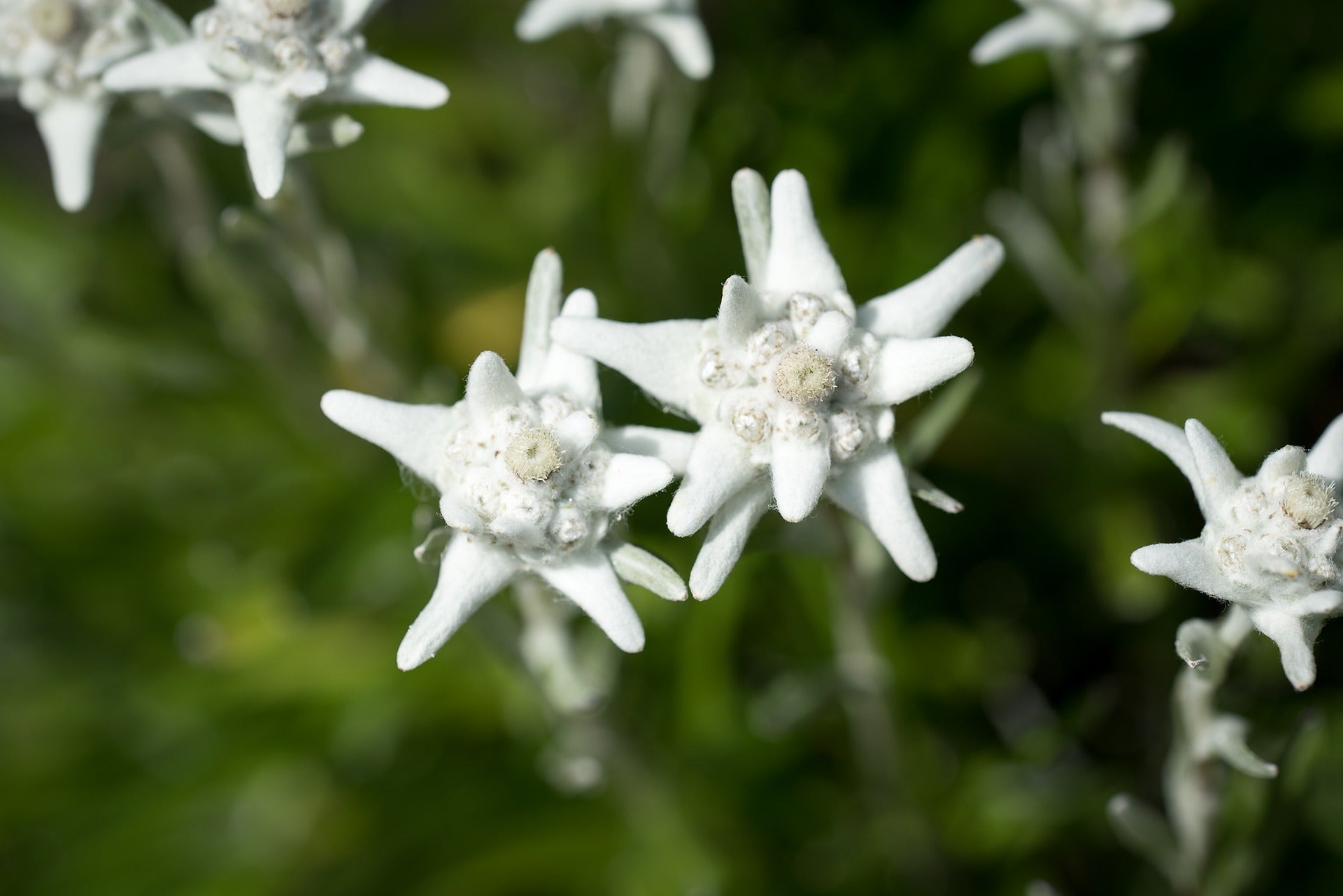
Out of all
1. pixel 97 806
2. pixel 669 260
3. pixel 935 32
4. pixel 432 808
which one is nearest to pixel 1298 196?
pixel 935 32

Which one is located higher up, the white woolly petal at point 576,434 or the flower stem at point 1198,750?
the white woolly petal at point 576,434

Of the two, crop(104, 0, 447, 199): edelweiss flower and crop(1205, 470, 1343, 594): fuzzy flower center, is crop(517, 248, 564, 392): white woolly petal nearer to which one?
crop(104, 0, 447, 199): edelweiss flower

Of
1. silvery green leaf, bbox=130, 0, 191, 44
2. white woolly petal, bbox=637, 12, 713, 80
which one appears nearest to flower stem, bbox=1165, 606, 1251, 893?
white woolly petal, bbox=637, 12, 713, 80

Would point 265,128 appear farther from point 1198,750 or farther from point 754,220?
point 1198,750

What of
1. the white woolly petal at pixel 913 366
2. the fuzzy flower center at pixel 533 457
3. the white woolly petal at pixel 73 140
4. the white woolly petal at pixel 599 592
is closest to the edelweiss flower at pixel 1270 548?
the white woolly petal at pixel 913 366

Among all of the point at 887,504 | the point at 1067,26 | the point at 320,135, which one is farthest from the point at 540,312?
the point at 1067,26

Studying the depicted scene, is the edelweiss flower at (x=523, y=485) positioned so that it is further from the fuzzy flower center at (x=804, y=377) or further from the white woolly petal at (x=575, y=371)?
the fuzzy flower center at (x=804, y=377)
